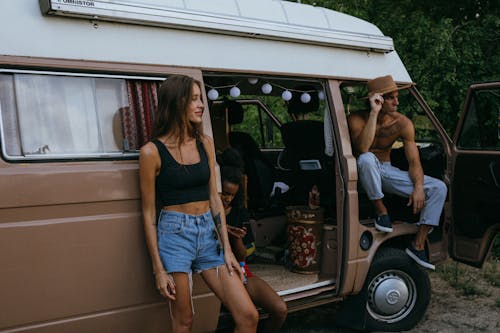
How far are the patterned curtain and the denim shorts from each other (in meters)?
0.51

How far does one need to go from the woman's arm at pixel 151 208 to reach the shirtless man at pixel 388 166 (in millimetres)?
1870

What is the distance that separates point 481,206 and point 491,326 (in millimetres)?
1030

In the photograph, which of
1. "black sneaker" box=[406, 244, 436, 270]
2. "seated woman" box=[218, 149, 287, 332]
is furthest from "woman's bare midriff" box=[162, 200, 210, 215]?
"black sneaker" box=[406, 244, 436, 270]

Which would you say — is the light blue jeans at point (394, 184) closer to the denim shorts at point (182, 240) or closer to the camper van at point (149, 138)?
the camper van at point (149, 138)

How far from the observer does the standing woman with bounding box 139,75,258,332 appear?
3180 millimetres

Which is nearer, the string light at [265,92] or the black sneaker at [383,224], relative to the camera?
the string light at [265,92]

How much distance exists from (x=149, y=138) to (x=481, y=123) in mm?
2997

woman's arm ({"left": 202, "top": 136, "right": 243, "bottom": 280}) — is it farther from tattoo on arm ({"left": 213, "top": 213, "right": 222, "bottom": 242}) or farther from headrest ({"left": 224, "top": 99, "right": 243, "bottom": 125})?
headrest ({"left": 224, "top": 99, "right": 243, "bottom": 125})

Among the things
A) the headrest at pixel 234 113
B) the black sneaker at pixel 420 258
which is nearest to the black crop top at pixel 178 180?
the black sneaker at pixel 420 258

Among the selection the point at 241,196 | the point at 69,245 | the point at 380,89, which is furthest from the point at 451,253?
the point at 69,245

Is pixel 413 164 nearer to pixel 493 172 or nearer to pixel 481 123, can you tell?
pixel 493 172

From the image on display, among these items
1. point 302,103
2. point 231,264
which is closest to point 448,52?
point 302,103

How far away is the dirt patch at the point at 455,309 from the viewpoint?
4.89 meters

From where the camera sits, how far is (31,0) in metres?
3.15
